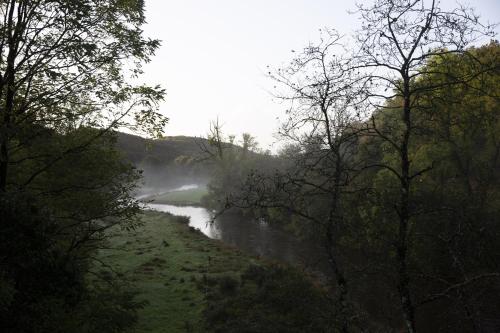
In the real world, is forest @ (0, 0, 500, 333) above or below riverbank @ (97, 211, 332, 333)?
above

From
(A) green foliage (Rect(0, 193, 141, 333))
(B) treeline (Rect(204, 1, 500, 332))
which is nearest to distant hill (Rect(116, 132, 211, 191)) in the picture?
(B) treeline (Rect(204, 1, 500, 332))

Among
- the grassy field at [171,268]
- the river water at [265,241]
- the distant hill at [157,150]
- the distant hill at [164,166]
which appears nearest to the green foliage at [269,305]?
the grassy field at [171,268]

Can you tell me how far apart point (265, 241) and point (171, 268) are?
46.9ft

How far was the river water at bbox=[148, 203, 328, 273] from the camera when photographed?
28594mm

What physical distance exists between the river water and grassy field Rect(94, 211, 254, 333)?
2509 mm

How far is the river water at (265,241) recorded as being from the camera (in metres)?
28.6

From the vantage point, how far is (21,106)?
31.5ft

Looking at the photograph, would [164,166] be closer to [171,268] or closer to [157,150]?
[157,150]

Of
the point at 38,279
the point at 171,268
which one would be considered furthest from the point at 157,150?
the point at 38,279

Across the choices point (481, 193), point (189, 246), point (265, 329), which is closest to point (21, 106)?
point (265, 329)

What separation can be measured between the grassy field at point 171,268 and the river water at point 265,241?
8.23 ft

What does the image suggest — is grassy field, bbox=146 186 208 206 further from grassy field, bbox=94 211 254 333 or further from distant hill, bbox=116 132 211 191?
grassy field, bbox=94 211 254 333

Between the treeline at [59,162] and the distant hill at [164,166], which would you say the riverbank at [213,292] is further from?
the distant hill at [164,166]

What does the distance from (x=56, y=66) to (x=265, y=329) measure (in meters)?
11.3
